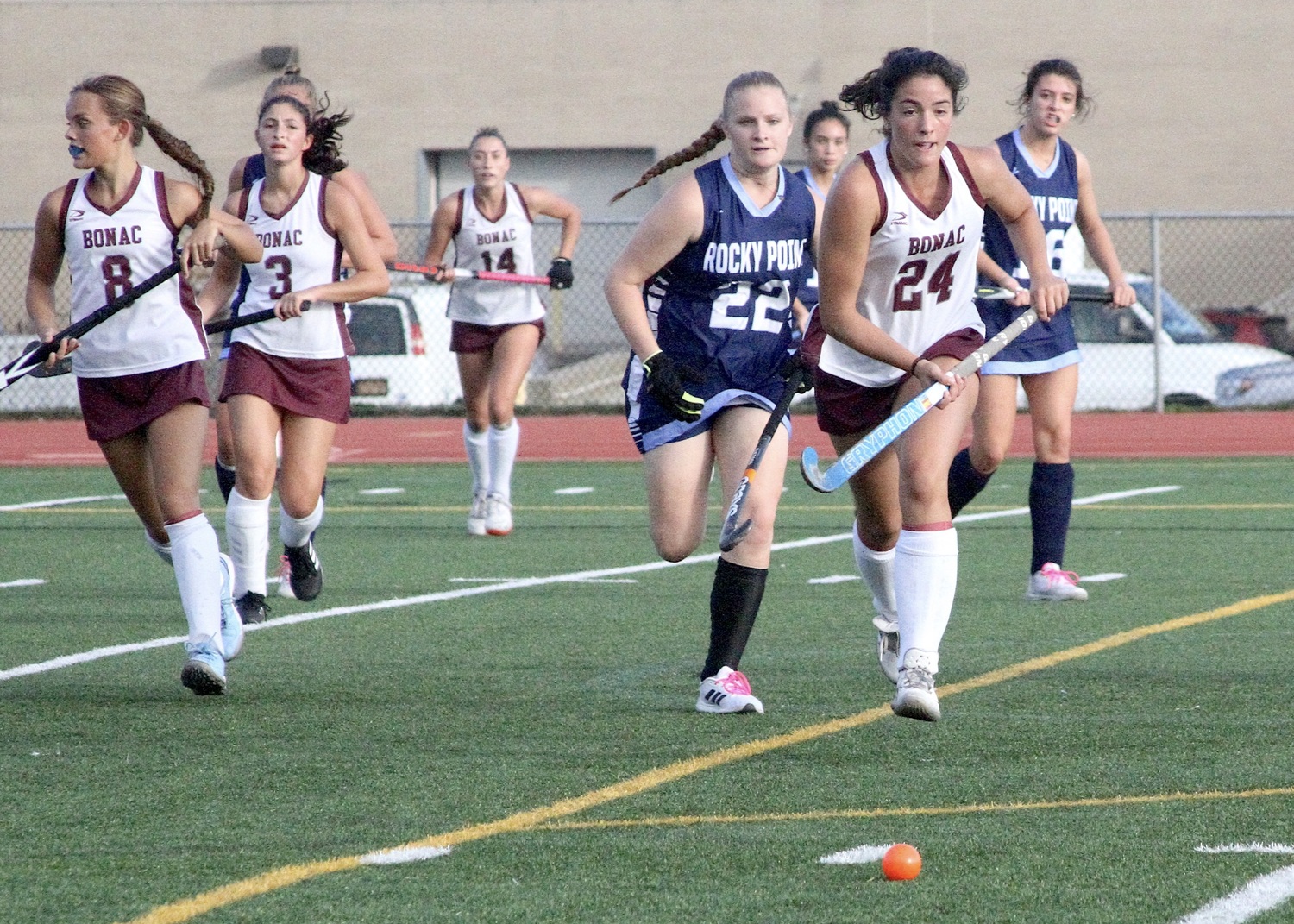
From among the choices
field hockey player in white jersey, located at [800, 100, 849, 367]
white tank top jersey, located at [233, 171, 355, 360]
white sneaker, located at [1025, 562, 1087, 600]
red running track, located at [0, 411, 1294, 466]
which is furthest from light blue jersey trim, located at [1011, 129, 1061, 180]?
red running track, located at [0, 411, 1294, 466]

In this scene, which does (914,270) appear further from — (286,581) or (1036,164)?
(286,581)

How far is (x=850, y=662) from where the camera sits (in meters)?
6.45

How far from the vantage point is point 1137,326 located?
1848cm

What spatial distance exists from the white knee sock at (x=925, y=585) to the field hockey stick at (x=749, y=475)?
18.5 inches

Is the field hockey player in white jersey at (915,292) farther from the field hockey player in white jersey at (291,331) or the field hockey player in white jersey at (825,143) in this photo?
the field hockey player in white jersey at (825,143)

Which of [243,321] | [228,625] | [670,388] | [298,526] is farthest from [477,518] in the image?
[670,388]

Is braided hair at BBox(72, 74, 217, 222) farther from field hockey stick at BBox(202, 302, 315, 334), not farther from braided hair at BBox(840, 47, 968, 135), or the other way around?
braided hair at BBox(840, 47, 968, 135)

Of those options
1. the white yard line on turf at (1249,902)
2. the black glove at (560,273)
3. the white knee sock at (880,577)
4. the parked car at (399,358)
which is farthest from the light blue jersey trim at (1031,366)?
the parked car at (399,358)

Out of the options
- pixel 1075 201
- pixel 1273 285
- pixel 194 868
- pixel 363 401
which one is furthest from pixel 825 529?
pixel 1273 285

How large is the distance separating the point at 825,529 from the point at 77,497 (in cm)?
522

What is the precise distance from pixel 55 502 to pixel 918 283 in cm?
860

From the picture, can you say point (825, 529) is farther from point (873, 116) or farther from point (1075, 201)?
point (873, 116)

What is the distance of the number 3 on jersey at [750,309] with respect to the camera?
18.9 ft

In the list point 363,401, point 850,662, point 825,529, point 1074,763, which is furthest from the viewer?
point 363,401
